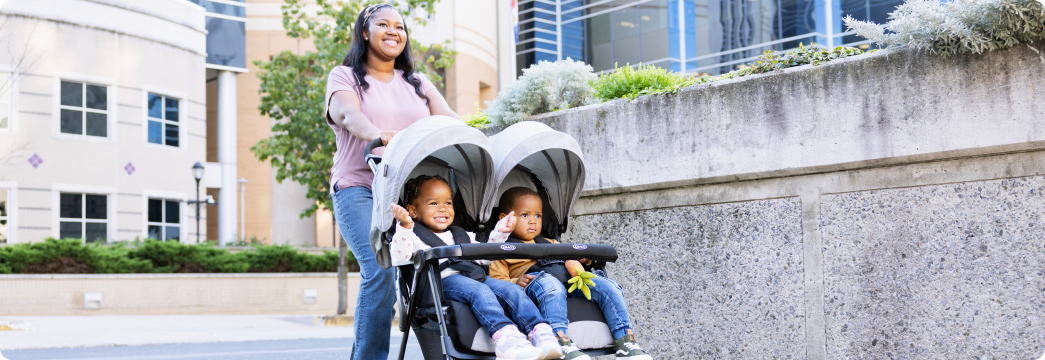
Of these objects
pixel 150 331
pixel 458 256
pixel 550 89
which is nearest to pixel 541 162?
pixel 458 256

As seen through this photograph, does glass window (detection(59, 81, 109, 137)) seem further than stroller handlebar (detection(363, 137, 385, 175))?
Yes

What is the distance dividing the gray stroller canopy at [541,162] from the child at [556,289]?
0.22m

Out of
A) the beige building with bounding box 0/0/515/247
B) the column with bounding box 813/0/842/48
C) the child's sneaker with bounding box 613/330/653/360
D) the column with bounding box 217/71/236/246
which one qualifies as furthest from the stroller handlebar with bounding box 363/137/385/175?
the column with bounding box 217/71/236/246

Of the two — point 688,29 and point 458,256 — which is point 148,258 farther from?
point 458,256

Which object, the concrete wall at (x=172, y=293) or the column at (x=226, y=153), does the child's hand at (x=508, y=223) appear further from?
the column at (x=226, y=153)

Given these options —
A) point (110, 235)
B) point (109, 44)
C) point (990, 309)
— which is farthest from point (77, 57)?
point (990, 309)

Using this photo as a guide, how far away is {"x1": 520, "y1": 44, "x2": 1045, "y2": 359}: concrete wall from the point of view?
3.89 m

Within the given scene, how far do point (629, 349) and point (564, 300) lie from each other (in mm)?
314

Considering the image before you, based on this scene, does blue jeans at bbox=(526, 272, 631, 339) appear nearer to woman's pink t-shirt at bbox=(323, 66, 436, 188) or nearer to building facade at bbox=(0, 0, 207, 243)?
woman's pink t-shirt at bbox=(323, 66, 436, 188)

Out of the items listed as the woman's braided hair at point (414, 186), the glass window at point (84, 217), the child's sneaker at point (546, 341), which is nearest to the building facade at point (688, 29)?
the glass window at point (84, 217)

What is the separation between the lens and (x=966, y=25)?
3879 millimetres

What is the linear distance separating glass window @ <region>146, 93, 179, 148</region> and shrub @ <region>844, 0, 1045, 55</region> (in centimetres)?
2514

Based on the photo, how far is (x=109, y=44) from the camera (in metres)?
24.7

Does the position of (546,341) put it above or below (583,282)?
below
